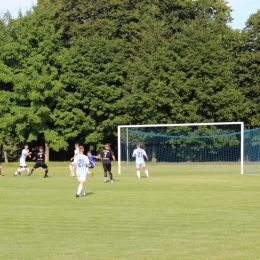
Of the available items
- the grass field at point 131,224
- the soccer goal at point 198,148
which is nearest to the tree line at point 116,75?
the soccer goal at point 198,148

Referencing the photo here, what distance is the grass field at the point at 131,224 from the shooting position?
37.6 feet

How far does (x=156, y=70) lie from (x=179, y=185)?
114ft

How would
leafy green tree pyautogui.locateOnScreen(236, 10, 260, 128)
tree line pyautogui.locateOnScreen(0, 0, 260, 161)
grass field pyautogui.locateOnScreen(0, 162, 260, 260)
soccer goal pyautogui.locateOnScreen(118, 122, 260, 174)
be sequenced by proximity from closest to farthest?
grass field pyautogui.locateOnScreen(0, 162, 260, 260) < soccer goal pyautogui.locateOnScreen(118, 122, 260, 174) < tree line pyautogui.locateOnScreen(0, 0, 260, 161) < leafy green tree pyautogui.locateOnScreen(236, 10, 260, 128)

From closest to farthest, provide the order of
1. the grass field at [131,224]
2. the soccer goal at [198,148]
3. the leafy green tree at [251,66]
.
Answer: the grass field at [131,224]
the soccer goal at [198,148]
the leafy green tree at [251,66]

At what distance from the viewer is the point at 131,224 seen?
49.5 feet

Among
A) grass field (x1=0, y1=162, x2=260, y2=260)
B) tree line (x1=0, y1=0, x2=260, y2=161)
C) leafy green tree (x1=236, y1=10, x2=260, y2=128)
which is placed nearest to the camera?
grass field (x1=0, y1=162, x2=260, y2=260)

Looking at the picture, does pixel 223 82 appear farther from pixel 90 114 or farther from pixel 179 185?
pixel 179 185

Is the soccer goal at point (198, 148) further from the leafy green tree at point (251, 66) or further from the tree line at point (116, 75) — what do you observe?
the leafy green tree at point (251, 66)

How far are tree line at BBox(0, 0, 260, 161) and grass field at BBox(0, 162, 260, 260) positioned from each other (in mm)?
35321

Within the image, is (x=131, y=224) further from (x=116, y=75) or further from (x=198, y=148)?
(x=116, y=75)

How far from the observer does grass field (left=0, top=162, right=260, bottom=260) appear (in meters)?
11.4

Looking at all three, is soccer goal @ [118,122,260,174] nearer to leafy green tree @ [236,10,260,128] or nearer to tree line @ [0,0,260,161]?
tree line @ [0,0,260,161]

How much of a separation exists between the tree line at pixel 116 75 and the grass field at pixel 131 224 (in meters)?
35.3

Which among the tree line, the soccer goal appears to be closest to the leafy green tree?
the tree line
